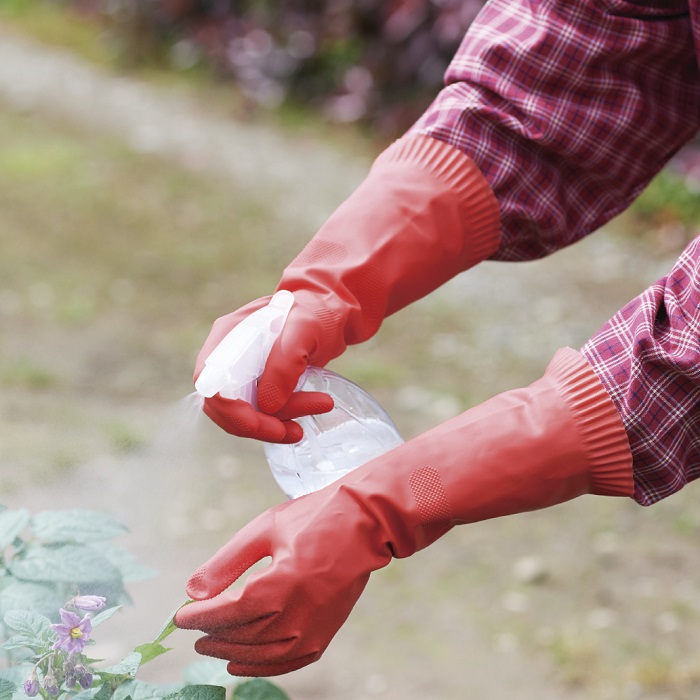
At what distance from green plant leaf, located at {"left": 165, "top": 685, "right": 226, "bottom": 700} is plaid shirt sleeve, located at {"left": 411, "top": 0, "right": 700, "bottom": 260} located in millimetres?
920

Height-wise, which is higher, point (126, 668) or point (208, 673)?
point (126, 668)

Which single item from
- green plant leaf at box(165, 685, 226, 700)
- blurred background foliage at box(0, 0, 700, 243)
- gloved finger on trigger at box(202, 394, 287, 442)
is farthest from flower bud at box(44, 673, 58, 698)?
blurred background foliage at box(0, 0, 700, 243)

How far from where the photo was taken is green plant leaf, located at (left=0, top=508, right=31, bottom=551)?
1.51 metres

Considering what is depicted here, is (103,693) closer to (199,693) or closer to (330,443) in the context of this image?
(199,693)

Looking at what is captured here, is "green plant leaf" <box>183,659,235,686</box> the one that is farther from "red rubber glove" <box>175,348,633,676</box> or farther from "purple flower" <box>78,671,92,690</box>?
"purple flower" <box>78,671,92,690</box>

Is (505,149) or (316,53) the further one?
(316,53)

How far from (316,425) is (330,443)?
1.4 inches

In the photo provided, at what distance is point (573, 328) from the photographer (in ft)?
13.8

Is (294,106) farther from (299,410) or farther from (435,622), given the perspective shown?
(299,410)

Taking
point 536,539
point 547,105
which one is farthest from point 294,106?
point 547,105

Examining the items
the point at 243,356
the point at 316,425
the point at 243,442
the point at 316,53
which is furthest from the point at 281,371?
the point at 316,53

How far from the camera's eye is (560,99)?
5.99 ft

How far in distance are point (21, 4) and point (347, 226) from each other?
7.50 metres

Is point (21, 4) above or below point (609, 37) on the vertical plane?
below
